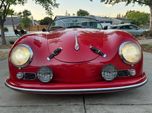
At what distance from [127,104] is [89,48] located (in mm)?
846

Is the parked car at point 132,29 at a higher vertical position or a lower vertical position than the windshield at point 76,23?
lower

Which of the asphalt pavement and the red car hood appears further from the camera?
the red car hood

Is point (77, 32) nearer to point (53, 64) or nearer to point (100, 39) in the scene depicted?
point (100, 39)

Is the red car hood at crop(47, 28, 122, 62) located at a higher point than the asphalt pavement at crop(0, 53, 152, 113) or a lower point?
higher

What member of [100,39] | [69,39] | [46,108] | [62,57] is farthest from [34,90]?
[100,39]

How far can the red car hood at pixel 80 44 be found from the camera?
4309 millimetres

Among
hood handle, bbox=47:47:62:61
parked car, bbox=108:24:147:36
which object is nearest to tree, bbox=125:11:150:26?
parked car, bbox=108:24:147:36

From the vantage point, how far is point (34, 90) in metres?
4.20

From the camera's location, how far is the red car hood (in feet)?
14.1

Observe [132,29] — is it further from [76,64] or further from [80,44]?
[76,64]

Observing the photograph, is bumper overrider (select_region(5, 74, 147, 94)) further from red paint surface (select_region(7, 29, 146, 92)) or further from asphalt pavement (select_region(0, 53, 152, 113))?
asphalt pavement (select_region(0, 53, 152, 113))

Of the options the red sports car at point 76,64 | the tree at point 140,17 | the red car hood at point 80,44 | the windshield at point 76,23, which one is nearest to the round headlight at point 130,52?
the red sports car at point 76,64

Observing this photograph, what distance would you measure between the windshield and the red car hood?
142 centimetres

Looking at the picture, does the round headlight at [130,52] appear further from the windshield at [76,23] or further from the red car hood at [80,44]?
the windshield at [76,23]
